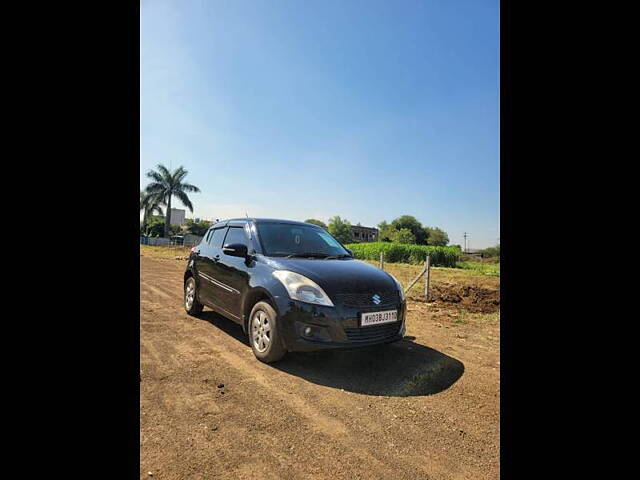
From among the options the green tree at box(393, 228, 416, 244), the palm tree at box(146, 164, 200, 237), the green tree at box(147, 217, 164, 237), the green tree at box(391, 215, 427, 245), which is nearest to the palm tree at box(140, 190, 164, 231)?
the palm tree at box(146, 164, 200, 237)

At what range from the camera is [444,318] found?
657 cm

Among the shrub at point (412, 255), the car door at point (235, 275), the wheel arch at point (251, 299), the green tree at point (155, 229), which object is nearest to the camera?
the wheel arch at point (251, 299)

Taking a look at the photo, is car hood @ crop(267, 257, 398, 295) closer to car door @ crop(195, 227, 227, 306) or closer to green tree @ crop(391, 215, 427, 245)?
car door @ crop(195, 227, 227, 306)

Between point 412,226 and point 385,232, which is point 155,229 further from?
point 412,226

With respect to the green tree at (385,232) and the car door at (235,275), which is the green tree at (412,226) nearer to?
the green tree at (385,232)

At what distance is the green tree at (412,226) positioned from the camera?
7657 cm

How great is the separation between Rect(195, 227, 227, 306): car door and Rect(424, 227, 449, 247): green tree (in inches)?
2921

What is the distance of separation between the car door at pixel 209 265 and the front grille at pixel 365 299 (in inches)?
85.0

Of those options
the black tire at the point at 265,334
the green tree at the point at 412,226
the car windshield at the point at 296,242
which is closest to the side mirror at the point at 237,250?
the car windshield at the point at 296,242

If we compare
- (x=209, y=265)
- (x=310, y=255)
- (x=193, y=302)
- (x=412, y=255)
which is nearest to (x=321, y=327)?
(x=310, y=255)

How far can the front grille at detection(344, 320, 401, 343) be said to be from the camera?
11.0 feet

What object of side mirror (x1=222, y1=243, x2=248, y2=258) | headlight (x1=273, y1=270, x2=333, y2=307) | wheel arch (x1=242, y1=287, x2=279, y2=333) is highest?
side mirror (x1=222, y1=243, x2=248, y2=258)
